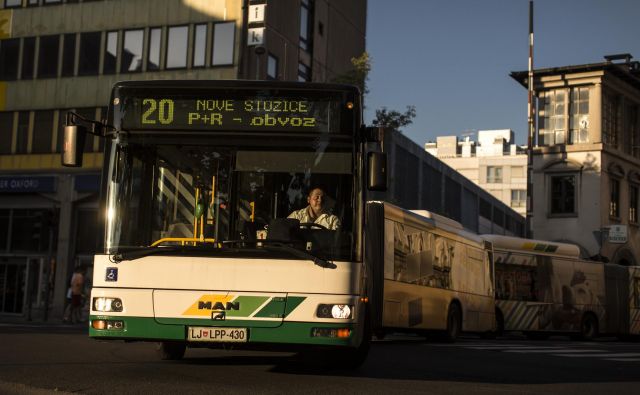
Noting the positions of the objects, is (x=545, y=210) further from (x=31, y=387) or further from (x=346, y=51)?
(x=31, y=387)

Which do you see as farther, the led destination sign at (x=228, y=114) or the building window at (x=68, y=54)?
the building window at (x=68, y=54)

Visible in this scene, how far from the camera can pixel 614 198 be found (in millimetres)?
56781

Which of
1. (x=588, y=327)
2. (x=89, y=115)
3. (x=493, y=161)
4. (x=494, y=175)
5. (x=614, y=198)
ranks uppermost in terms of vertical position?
(x=493, y=161)

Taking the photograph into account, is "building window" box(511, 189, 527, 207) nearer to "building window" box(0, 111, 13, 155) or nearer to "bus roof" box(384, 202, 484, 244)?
"building window" box(0, 111, 13, 155)

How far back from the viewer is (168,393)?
8195 millimetres

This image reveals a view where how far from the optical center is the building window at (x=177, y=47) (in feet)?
121

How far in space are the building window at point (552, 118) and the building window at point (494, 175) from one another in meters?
60.1

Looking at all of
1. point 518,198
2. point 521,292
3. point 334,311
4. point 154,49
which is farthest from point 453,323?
point 518,198

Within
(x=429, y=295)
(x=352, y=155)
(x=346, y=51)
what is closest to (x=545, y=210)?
(x=346, y=51)

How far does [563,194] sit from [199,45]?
1091 inches

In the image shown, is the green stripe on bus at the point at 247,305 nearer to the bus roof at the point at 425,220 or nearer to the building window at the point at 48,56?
the bus roof at the point at 425,220

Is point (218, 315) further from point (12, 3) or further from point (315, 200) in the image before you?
point (12, 3)

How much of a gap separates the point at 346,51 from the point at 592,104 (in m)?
18.4

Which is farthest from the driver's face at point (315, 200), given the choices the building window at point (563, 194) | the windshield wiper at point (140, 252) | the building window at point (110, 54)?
the building window at point (563, 194)
